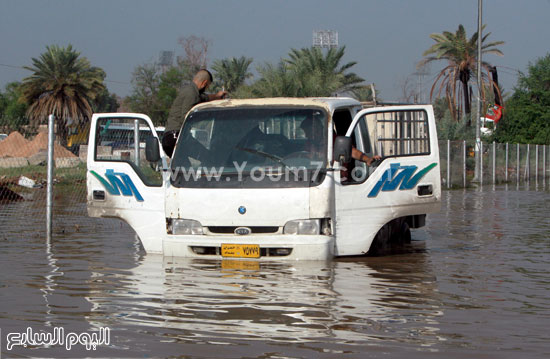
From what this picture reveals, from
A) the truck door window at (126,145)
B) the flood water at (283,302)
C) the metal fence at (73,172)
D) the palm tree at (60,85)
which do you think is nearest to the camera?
the flood water at (283,302)

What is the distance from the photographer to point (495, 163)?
111 feet

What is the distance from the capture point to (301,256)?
839 centimetres

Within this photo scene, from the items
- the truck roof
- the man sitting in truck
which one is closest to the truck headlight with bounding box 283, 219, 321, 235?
the man sitting in truck

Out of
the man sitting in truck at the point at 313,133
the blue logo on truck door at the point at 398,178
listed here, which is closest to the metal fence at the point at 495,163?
the blue logo on truck door at the point at 398,178

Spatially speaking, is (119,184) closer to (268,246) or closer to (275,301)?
(268,246)

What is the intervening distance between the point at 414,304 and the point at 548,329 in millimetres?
1237

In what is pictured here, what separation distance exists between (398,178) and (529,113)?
39.9m

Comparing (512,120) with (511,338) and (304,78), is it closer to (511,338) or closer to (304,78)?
(304,78)

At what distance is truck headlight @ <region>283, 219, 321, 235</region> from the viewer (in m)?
8.38

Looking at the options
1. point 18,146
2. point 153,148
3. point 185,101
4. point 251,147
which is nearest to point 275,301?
point 251,147

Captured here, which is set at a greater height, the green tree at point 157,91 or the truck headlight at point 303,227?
the green tree at point 157,91

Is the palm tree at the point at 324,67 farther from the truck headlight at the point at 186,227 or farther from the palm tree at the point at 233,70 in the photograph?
the truck headlight at the point at 186,227

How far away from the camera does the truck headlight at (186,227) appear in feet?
28.3

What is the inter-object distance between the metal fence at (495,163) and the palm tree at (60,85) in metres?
24.5
